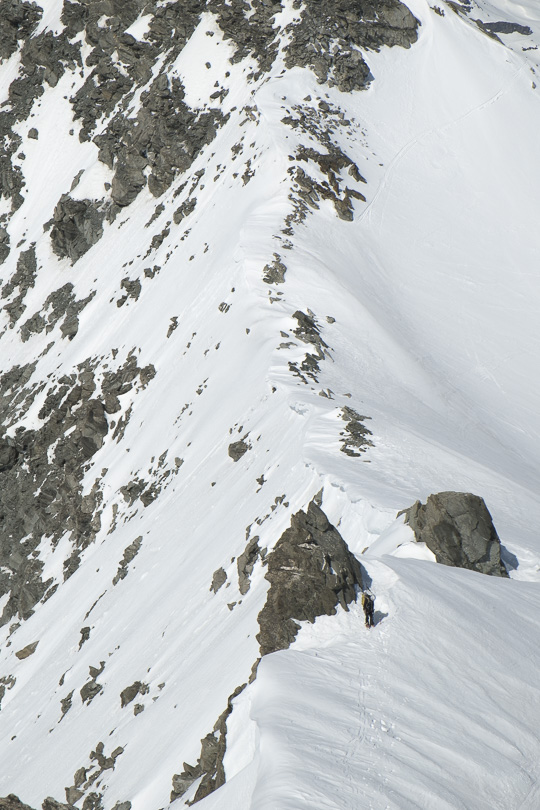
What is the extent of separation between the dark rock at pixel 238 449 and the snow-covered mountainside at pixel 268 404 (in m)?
0.05

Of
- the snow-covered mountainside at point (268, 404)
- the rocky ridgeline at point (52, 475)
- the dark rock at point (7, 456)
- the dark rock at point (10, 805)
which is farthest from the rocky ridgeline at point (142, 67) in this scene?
the dark rock at point (10, 805)

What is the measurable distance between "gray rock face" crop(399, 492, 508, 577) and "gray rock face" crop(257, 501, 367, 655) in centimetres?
185

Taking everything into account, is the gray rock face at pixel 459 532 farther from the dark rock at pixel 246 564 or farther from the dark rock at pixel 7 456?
the dark rock at pixel 7 456

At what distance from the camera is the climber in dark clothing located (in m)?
11.2

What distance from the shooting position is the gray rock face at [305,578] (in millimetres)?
11945

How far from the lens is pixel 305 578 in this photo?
1229cm

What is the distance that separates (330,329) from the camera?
26.4 metres

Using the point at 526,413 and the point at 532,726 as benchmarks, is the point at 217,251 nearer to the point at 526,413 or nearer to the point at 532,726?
the point at 526,413

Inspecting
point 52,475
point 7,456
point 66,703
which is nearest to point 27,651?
point 66,703

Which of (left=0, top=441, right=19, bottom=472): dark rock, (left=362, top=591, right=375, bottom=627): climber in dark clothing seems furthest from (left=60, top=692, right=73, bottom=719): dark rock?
Result: (left=0, top=441, right=19, bottom=472): dark rock

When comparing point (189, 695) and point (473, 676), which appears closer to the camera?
point (473, 676)

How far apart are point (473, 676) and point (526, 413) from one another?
17.5m

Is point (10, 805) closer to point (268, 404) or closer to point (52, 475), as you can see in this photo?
point (268, 404)

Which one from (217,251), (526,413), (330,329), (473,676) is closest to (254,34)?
(217,251)
